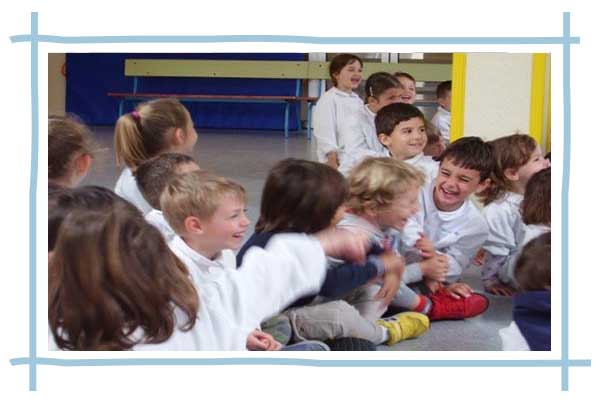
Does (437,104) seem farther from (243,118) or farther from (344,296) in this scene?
(243,118)

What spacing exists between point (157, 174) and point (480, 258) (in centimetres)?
41

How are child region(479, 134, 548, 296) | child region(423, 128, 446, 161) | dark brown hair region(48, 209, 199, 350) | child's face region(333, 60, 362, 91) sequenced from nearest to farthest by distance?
dark brown hair region(48, 209, 199, 350) → child region(479, 134, 548, 296) → child region(423, 128, 446, 161) → child's face region(333, 60, 362, 91)

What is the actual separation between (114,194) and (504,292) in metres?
0.47

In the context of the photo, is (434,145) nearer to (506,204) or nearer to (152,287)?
(506,204)

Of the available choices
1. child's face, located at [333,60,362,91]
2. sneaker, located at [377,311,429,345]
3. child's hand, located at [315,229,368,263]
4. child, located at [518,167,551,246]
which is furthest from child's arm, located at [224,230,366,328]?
child's face, located at [333,60,362,91]

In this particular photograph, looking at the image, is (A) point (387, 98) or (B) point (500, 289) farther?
(A) point (387, 98)

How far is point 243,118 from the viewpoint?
500 cm

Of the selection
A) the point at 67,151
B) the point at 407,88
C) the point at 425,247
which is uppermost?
the point at 407,88

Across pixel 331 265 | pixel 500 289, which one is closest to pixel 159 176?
pixel 331 265

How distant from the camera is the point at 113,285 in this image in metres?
0.87

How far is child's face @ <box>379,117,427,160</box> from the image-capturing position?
106cm

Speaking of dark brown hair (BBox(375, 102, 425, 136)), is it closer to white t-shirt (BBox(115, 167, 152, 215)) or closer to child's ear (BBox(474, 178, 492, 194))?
child's ear (BBox(474, 178, 492, 194))

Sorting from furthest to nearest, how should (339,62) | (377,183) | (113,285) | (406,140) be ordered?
(339,62) → (406,140) → (377,183) → (113,285)

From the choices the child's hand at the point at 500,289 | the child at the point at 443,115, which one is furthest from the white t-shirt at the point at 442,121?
the child's hand at the point at 500,289
